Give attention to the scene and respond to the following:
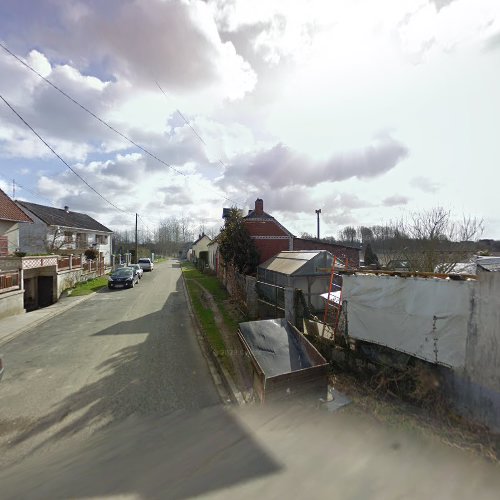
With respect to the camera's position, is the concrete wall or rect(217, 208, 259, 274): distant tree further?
rect(217, 208, 259, 274): distant tree

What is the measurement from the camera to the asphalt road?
4.69 m

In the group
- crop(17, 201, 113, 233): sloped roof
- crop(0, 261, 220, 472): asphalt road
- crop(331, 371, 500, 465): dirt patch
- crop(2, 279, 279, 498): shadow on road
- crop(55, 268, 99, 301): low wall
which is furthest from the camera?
crop(17, 201, 113, 233): sloped roof

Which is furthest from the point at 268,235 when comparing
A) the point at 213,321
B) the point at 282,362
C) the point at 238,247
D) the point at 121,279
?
the point at 282,362

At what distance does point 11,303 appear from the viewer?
12672 millimetres

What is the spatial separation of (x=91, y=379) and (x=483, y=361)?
23.8 ft

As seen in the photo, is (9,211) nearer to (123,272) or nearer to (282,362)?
(123,272)

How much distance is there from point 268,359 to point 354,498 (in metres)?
3.08

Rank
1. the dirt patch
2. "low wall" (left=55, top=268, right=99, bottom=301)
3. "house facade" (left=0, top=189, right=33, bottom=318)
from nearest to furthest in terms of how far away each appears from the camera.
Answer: the dirt patch → "house facade" (left=0, top=189, right=33, bottom=318) → "low wall" (left=55, top=268, right=99, bottom=301)

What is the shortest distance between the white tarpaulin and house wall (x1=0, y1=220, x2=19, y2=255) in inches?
795

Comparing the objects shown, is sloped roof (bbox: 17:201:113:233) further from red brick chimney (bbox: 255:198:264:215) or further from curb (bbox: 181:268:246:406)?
curb (bbox: 181:268:246:406)

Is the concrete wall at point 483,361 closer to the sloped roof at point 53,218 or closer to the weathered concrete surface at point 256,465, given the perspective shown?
the weathered concrete surface at point 256,465

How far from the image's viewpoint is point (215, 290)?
18828 millimetres

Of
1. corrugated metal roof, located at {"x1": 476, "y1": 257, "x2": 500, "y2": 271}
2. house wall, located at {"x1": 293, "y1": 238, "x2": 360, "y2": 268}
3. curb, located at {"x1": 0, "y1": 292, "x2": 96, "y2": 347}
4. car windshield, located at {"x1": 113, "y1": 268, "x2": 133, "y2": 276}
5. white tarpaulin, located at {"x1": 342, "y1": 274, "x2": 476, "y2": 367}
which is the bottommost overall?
curb, located at {"x1": 0, "y1": 292, "x2": 96, "y2": 347}

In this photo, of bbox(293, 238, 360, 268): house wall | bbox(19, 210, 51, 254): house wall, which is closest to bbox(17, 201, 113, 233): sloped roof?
bbox(19, 210, 51, 254): house wall
